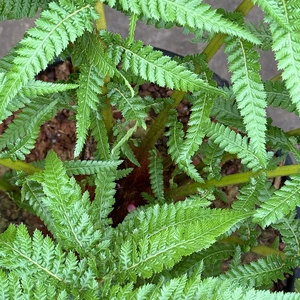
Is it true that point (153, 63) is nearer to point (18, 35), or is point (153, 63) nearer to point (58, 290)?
point (58, 290)

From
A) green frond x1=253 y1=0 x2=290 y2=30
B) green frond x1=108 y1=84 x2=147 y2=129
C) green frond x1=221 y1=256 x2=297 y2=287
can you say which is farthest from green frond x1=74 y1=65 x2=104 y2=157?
green frond x1=221 y1=256 x2=297 y2=287

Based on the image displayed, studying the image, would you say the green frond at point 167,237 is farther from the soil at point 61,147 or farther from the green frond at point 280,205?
the soil at point 61,147

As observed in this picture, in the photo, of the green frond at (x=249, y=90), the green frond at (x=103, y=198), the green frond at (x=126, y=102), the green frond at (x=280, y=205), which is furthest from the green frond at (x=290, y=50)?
the green frond at (x=103, y=198)

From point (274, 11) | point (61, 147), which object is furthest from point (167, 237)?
point (61, 147)

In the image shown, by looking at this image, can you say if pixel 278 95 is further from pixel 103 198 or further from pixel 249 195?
pixel 103 198

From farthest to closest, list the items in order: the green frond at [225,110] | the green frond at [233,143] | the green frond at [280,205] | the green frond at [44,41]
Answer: the green frond at [225,110] < the green frond at [233,143] < the green frond at [280,205] < the green frond at [44,41]

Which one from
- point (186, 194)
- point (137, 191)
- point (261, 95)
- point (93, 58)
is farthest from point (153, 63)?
point (137, 191)

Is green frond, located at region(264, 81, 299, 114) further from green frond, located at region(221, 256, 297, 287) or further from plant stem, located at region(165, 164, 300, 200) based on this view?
green frond, located at region(221, 256, 297, 287)
